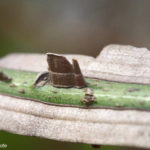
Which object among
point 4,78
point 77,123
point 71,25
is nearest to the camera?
point 77,123

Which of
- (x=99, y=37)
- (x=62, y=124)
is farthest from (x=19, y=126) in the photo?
(x=99, y=37)

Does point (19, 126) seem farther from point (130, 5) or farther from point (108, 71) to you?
point (130, 5)

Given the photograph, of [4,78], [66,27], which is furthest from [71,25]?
[4,78]

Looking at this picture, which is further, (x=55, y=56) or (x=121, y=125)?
(x=55, y=56)

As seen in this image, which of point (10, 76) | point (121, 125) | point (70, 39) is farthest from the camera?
point (70, 39)

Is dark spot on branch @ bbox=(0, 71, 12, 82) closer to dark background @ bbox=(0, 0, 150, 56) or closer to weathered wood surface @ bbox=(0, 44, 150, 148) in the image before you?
weathered wood surface @ bbox=(0, 44, 150, 148)

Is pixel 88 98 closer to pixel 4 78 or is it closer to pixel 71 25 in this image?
pixel 4 78

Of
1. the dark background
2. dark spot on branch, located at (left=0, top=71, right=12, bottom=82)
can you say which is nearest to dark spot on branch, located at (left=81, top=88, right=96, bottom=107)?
dark spot on branch, located at (left=0, top=71, right=12, bottom=82)
